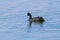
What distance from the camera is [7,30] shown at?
2139 cm

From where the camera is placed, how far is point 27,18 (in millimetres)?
24984

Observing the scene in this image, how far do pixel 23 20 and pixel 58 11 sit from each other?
314cm

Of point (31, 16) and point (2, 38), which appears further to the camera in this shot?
point (31, 16)

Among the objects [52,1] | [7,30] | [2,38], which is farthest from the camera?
[52,1]

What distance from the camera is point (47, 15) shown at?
82.0 feet

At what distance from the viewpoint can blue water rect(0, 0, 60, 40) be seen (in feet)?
65.8

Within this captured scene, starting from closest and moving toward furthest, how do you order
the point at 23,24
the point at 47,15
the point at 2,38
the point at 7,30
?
the point at 2,38 < the point at 7,30 < the point at 23,24 < the point at 47,15

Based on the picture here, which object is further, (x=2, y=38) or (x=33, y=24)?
(x=33, y=24)

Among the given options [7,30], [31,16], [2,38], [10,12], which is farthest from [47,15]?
[2,38]

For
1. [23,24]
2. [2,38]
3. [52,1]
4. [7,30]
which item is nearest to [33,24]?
[23,24]

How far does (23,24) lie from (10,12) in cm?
364

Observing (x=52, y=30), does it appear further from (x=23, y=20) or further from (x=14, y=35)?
(x=23, y=20)

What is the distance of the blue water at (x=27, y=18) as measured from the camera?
2006cm

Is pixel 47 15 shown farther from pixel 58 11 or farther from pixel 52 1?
pixel 52 1
